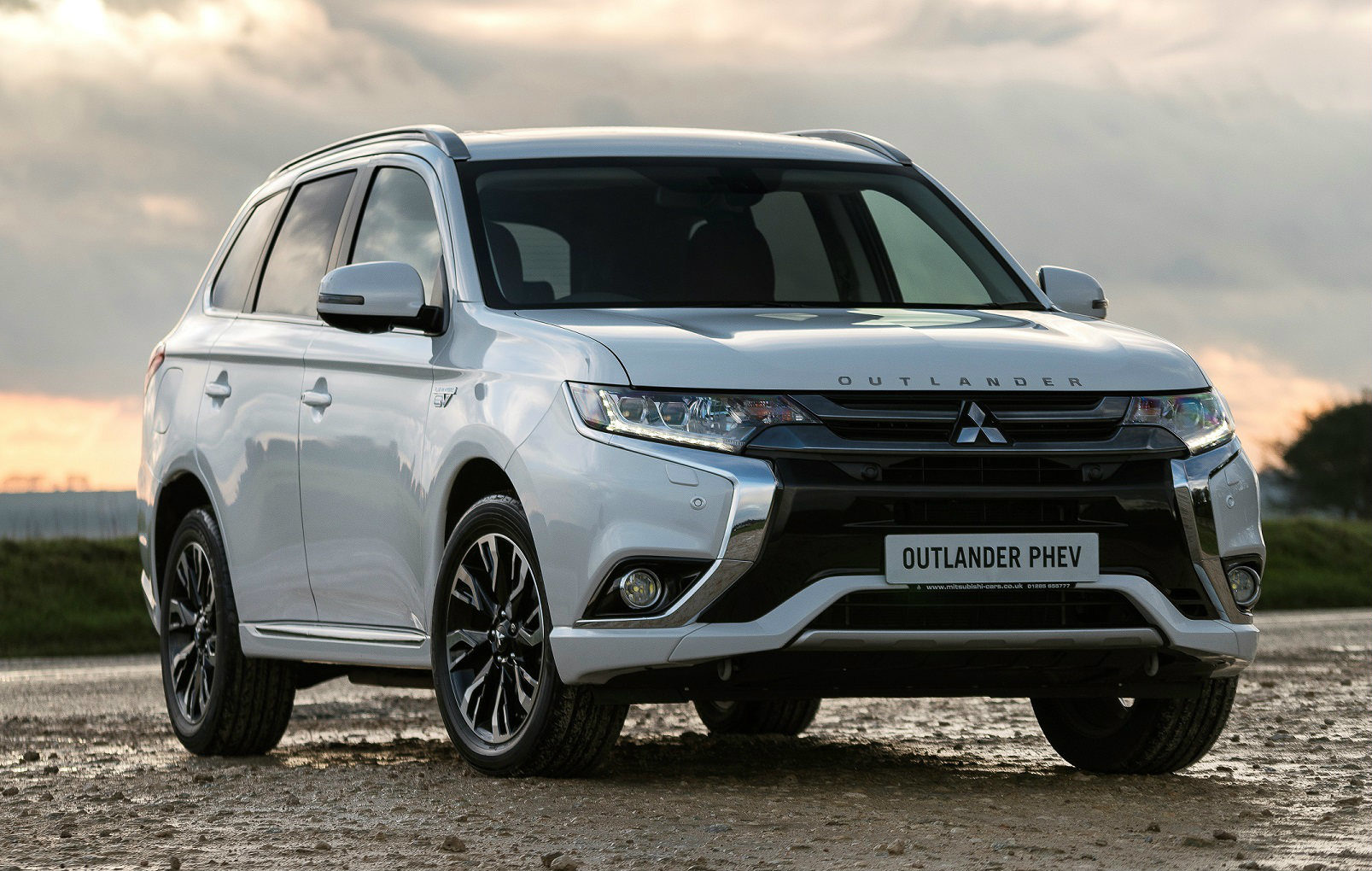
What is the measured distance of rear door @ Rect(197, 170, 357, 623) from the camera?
7836mm

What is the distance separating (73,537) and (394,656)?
1657 cm

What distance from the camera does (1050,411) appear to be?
617 cm

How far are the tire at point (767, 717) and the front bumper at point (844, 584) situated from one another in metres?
2.75

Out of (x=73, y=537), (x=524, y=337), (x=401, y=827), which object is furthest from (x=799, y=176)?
(x=73, y=537)

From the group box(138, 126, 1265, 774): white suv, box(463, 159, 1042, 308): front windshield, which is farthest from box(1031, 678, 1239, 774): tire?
box(463, 159, 1042, 308): front windshield

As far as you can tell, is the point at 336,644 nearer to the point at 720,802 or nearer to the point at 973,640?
the point at 720,802

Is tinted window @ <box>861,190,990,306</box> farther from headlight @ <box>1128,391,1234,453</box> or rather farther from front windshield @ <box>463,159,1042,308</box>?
headlight @ <box>1128,391,1234,453</box>

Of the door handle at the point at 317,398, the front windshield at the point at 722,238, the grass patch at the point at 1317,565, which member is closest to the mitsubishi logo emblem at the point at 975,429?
the front windshield at the point at 722,238

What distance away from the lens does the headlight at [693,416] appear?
19.6ft

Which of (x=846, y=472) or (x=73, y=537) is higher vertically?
(x=846, y=472)

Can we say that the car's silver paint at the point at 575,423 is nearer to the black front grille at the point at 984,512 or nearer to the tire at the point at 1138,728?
the black front grille at the point at 984,512

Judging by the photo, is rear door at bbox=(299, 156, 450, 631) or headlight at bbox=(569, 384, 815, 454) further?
rear door at bbox=(299, 156, 450, 631)

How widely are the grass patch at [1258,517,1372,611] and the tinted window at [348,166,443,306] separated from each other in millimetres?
19028

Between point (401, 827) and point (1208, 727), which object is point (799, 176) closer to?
point (1208, 727)
